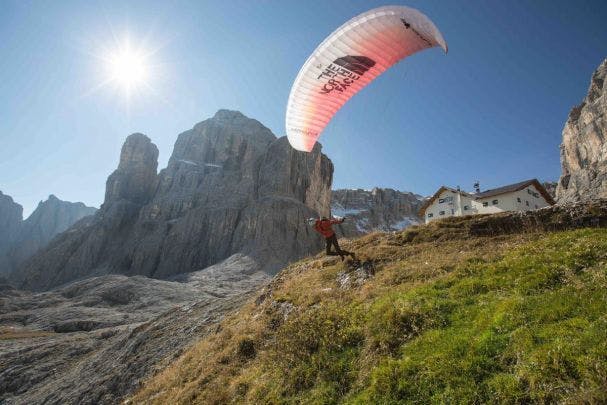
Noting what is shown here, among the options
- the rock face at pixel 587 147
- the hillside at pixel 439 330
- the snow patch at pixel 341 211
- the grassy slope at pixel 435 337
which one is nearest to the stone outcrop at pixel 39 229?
the snow patch at pixel 341 211

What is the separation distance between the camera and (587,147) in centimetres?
11081

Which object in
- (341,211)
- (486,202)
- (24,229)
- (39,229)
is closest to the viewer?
(486,202)

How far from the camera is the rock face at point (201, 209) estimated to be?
3831 inches

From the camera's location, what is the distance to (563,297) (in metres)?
7.53

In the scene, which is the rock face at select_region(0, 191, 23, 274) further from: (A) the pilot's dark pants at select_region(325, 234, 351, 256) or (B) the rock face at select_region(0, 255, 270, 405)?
(A) the pilot's dark pants at select_region(325, 234, 351, 256)

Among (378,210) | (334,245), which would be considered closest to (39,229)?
(378,210)

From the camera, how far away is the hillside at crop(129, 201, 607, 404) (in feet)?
19.8

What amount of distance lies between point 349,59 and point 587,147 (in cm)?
12662

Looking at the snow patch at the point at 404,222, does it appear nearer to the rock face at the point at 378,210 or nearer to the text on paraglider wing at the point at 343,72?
the rock face at the point at 378,210

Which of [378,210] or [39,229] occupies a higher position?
[39,229]

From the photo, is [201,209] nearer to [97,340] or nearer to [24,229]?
[97,340]

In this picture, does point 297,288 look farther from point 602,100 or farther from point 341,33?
point 602,100

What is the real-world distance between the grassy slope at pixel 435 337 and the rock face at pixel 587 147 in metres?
102

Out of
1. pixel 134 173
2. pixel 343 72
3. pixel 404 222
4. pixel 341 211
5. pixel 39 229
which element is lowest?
pixel 343 72
